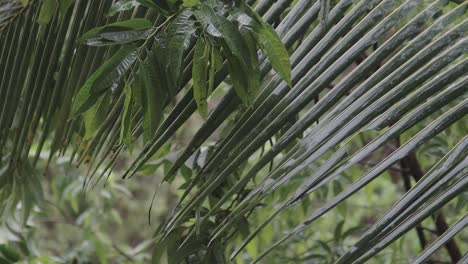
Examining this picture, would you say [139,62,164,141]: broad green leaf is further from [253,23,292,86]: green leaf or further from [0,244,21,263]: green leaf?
[0,244,21,263]: green leaf

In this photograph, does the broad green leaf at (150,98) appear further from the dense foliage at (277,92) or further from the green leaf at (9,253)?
the green leaf at (9,253)

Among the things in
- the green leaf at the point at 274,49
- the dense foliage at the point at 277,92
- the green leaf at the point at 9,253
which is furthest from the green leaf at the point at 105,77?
the green leaf at the point at 9,253

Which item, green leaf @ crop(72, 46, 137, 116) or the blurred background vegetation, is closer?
green leaf @ crop(72, 46, 137, 116)

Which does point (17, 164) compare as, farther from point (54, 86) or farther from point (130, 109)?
point (130, 109)

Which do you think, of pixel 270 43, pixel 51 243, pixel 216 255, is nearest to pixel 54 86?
pixel 216 255

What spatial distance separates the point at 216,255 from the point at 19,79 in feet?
1.04

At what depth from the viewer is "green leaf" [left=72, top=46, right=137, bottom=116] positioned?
0.59 meters

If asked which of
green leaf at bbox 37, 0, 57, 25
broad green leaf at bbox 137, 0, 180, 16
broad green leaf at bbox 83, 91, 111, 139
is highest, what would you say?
broad green leaf at bbox 137, 0, 180, 16

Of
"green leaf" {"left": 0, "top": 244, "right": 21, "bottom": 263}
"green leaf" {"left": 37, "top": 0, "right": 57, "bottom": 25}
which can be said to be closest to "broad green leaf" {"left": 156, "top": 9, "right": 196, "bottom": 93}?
"green leaf" {"left": 37, "top": 0, "right": 57, "bottom": 25}

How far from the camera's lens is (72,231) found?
15.9ft

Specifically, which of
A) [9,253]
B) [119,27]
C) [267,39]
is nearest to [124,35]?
[119,27]

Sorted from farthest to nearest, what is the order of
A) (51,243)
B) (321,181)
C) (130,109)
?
(51,243), (130,109), (321,181)

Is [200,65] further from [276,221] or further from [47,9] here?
[276,221]

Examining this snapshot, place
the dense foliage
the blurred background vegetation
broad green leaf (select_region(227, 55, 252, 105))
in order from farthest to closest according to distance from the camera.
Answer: the blurred background vegetation < broad green leaf (select_region(227, 55, 252, 105)) < the dense foliage
